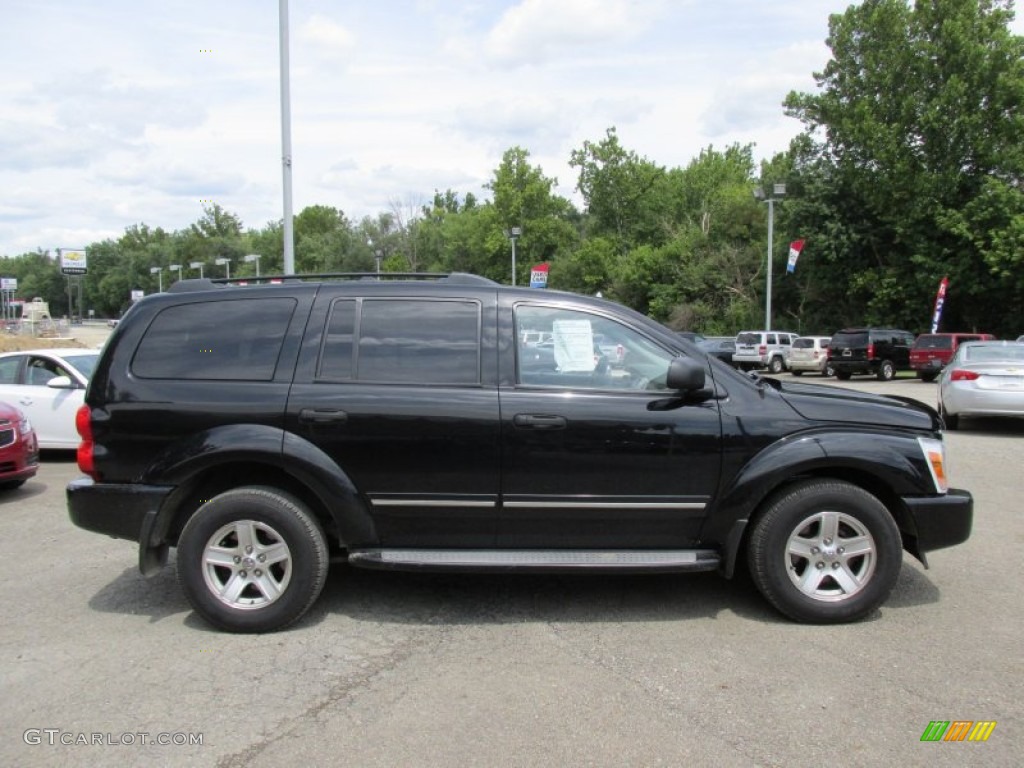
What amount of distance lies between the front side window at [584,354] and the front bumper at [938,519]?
5.29ft

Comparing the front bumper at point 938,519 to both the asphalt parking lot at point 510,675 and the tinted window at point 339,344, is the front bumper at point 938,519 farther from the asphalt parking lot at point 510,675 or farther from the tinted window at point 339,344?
the tinted window at point 339,344

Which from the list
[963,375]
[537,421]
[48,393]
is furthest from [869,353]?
[537,421]

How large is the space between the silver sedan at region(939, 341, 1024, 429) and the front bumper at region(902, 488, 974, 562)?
8623 millimetres

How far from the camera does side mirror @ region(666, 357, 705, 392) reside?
4211mm

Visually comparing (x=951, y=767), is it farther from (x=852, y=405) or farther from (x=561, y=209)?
(x=561, y=209)

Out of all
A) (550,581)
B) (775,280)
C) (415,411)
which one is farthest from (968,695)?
(775,280)

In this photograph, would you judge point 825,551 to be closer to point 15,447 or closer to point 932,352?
point 15,447

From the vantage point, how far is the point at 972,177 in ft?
116

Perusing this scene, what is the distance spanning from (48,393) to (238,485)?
679 cm

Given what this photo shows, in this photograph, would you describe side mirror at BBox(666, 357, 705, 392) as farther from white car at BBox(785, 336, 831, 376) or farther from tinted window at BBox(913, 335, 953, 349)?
white car at BBox(785, 336, 831, 376)

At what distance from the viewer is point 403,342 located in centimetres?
451

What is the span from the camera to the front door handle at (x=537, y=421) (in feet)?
14.1

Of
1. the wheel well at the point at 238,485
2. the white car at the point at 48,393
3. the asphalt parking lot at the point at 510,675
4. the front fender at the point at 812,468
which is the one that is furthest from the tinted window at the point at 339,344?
the white car at the point at 48,393

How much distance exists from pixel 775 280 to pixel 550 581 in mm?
45204
